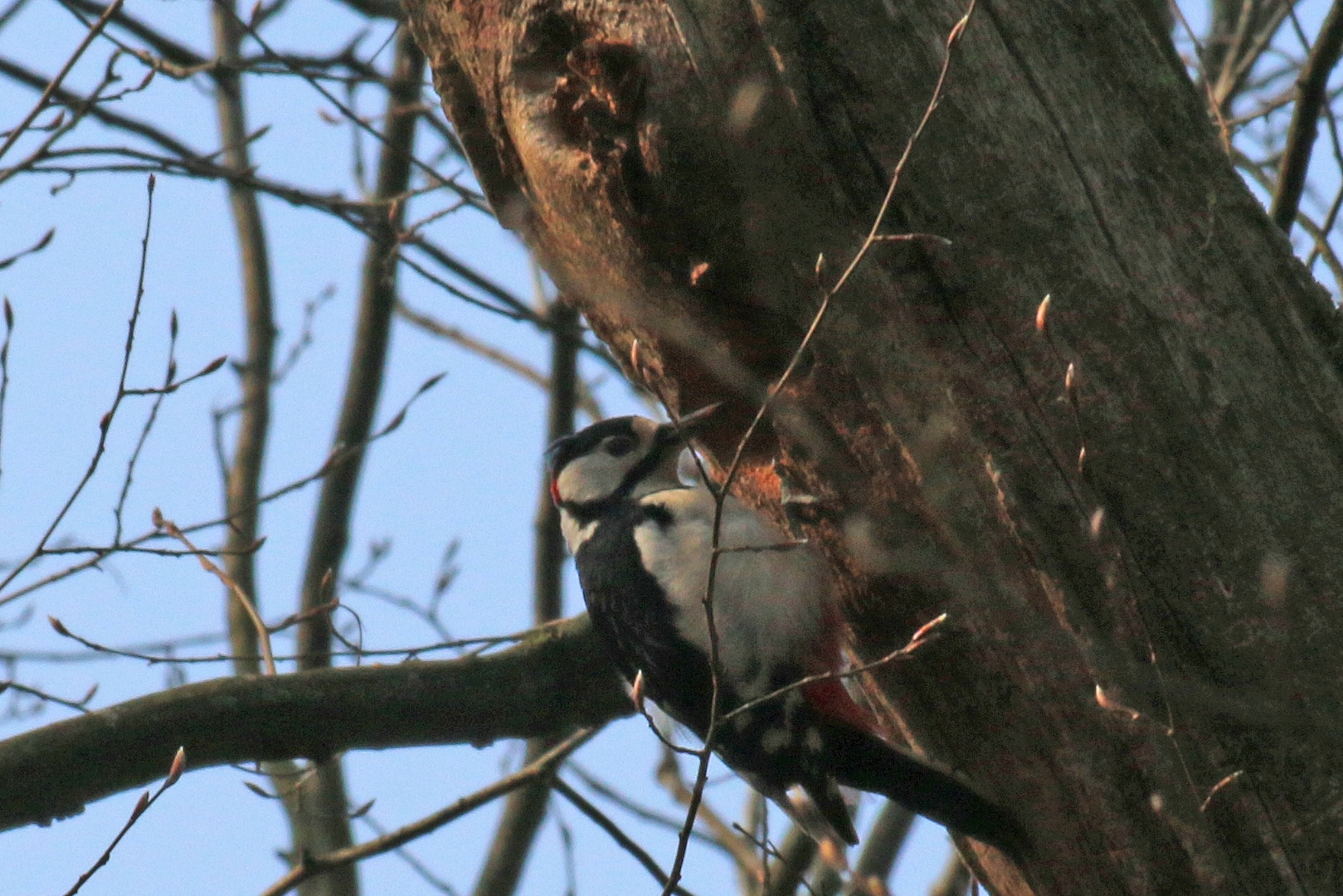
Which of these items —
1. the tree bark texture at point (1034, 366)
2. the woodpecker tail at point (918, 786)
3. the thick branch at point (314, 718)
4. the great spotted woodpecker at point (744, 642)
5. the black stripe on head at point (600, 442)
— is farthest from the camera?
the black stripe on head at point (600, 442)

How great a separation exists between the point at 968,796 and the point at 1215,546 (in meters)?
0.62

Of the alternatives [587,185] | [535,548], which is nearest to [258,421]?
[535,548]

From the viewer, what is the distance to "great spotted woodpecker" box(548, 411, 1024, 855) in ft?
9.81

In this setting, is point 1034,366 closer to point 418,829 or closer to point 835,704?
point 835,704

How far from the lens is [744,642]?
129 inches

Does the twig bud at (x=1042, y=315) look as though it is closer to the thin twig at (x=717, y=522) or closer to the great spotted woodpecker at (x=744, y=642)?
the thin twig at (x=717, y=522)

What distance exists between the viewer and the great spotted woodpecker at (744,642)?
2.99 metres

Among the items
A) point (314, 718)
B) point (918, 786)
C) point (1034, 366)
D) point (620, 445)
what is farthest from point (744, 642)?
point (1034, 366)

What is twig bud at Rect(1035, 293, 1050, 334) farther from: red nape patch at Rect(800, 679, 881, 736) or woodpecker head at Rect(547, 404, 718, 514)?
woodpecker head at Rect(547, 404, 718, 514)

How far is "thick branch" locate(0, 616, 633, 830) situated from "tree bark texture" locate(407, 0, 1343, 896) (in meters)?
0.72

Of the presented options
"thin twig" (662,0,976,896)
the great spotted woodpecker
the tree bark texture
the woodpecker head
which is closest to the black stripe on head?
the woodpecker head

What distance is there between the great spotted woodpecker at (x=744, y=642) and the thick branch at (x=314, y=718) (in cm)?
13

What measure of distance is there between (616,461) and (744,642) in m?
0.87

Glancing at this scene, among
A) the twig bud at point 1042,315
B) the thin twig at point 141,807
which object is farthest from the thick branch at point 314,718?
the twig bud at point 1042,315
